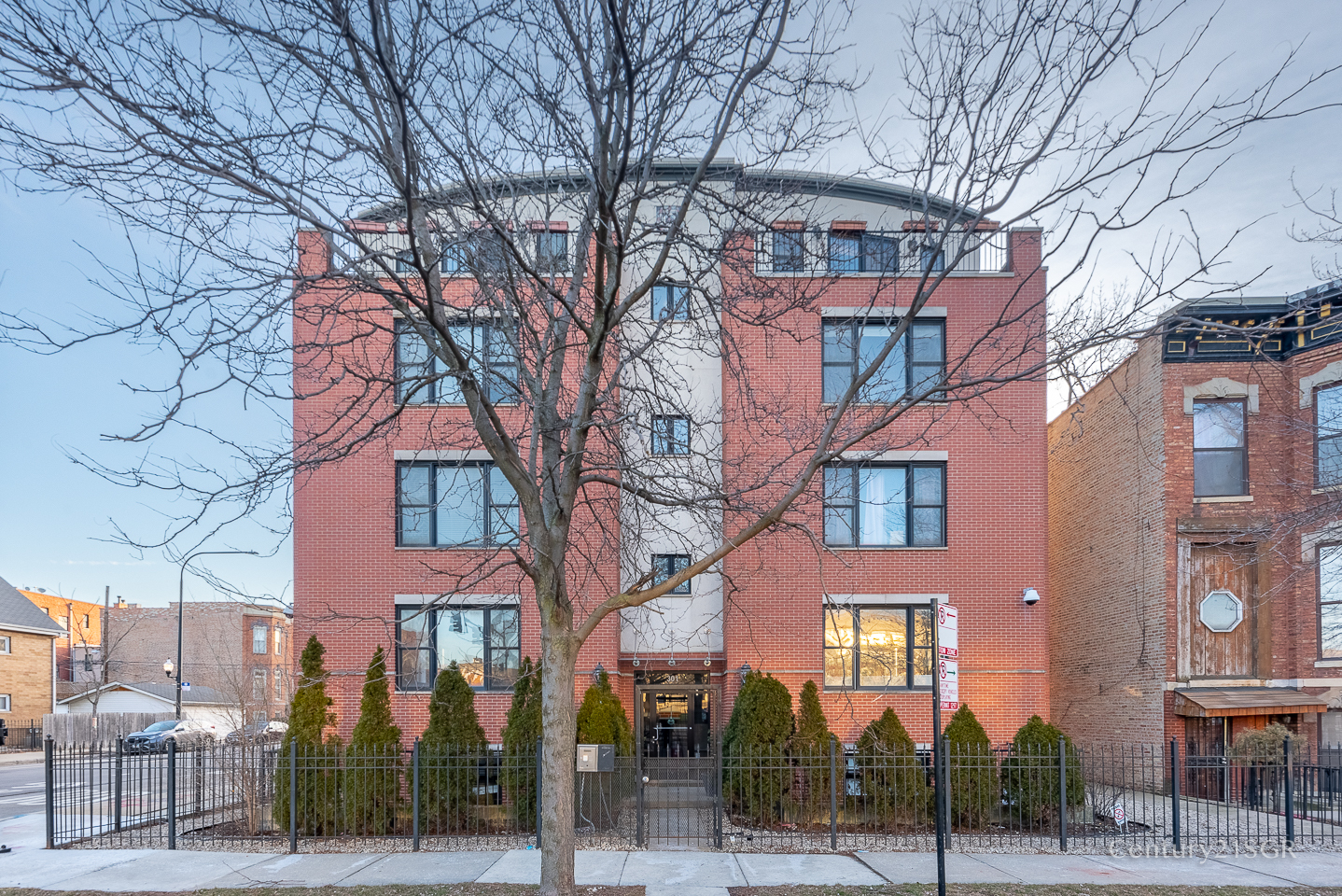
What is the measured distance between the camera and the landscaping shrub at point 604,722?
50.2 ft

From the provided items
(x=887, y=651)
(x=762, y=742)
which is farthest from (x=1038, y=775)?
(x=887, y=651)

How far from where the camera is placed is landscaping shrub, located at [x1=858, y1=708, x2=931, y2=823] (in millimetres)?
13945

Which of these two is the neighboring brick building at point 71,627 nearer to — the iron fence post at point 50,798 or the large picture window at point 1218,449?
the iron fence post at point 50,798

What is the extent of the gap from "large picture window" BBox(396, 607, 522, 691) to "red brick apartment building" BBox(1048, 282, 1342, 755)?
1103cm

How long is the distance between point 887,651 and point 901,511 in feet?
8.78

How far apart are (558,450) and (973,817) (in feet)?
31.0

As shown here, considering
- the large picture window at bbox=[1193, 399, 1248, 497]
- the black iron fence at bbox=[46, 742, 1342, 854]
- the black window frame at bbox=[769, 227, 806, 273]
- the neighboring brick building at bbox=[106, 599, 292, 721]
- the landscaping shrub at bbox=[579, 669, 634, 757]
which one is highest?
the black window frame at bbox=[769, 227, 806, 273]

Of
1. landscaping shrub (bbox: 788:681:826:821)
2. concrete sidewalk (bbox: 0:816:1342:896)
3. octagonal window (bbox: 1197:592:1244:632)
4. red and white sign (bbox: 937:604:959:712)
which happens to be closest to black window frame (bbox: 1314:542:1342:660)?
octagonal window (bbox: 1197:592:1244:632)

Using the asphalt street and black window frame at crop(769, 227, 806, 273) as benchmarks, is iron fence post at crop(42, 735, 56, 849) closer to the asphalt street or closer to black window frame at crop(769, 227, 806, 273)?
the asphalt street

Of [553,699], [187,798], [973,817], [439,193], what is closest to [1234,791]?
[973,817]

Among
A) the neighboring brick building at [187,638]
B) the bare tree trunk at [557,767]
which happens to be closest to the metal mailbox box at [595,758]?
the bare tree trunk at [557,767]

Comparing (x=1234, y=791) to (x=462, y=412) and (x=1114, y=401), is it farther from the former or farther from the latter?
(x=462, y=412)

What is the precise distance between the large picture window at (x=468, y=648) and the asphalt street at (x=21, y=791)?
23.2 feet

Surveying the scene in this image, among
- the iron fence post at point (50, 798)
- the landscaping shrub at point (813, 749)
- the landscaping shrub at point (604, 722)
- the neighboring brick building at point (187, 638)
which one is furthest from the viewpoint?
the neighboring brick building at point (187, 638)
